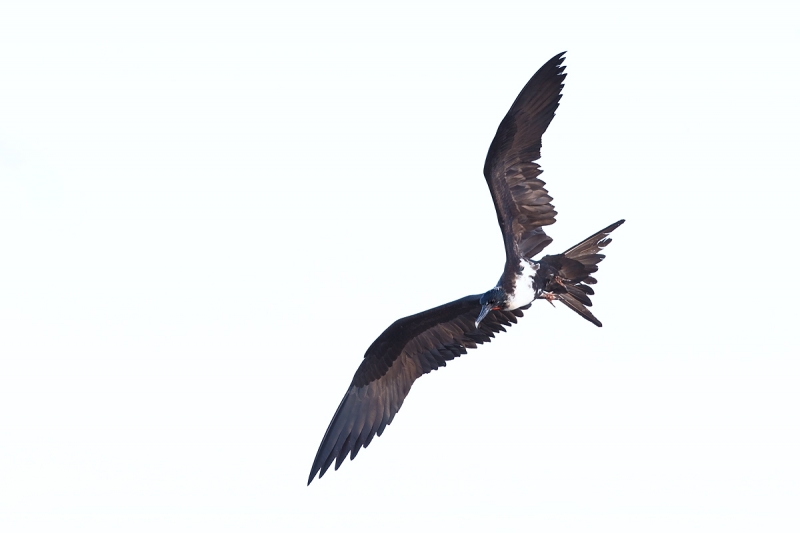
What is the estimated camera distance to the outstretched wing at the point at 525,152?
481 inches

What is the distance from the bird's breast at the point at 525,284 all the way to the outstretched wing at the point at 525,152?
0.52m

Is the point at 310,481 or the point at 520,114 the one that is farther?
the point at 310,481

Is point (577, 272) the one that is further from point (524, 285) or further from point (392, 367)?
point (392, 367)

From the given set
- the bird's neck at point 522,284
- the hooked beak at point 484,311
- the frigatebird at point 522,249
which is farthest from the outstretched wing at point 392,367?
the bird's neck at point 522,284

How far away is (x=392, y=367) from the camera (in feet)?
47.2

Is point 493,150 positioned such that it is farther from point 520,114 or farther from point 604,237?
point 604,237

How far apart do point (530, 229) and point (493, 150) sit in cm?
109

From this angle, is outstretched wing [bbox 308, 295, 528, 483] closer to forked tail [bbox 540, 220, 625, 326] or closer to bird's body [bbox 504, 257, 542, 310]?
bird's body [bbox 504, 257, 542, 310]

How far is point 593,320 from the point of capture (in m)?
12.4

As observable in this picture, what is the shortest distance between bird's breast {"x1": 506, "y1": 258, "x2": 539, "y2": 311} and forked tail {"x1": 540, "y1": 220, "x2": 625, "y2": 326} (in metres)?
0.17

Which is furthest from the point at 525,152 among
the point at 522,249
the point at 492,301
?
the point at 492,301

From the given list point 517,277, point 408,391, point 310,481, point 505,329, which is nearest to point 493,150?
point 517,277

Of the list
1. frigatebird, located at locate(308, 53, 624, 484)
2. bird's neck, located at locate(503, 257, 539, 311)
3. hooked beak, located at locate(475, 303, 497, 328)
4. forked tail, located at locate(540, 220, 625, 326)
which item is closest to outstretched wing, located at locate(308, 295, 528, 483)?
frigatebird, located at locate(308, 53, 624, 484)

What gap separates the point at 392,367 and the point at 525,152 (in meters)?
3.73
